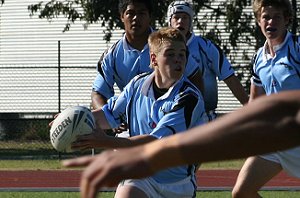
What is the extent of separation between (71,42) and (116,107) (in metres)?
18.8

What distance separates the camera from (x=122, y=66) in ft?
26.5

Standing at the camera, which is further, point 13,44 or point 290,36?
point 13,44

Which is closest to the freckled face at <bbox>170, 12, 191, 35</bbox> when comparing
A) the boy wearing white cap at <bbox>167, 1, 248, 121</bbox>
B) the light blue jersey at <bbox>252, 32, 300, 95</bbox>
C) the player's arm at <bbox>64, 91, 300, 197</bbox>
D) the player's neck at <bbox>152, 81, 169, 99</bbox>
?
the boy wearing white cap at <bbox>167, 1, 248, 121</bbox>

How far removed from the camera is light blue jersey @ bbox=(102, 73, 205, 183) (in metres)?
5.98

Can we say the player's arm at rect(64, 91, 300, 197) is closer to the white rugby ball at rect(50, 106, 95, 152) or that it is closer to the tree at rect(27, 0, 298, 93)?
the white rugby ball at rect(50, 106, 95, 152)

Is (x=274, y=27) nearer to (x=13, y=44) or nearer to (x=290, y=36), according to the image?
(x=290, y=36)

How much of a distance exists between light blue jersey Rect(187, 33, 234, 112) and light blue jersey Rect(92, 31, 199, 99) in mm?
349

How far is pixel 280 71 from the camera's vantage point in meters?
7.73

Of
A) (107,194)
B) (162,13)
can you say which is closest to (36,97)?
(162,13)

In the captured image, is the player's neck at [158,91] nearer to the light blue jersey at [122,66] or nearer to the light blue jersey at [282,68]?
the light blue jersey at [122,66]

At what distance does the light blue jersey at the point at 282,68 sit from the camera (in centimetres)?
771

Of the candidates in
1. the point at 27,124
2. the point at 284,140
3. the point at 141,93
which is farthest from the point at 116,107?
the point at 27,124

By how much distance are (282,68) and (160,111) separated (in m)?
1.92

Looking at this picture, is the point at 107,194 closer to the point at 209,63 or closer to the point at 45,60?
the point at 209,63
